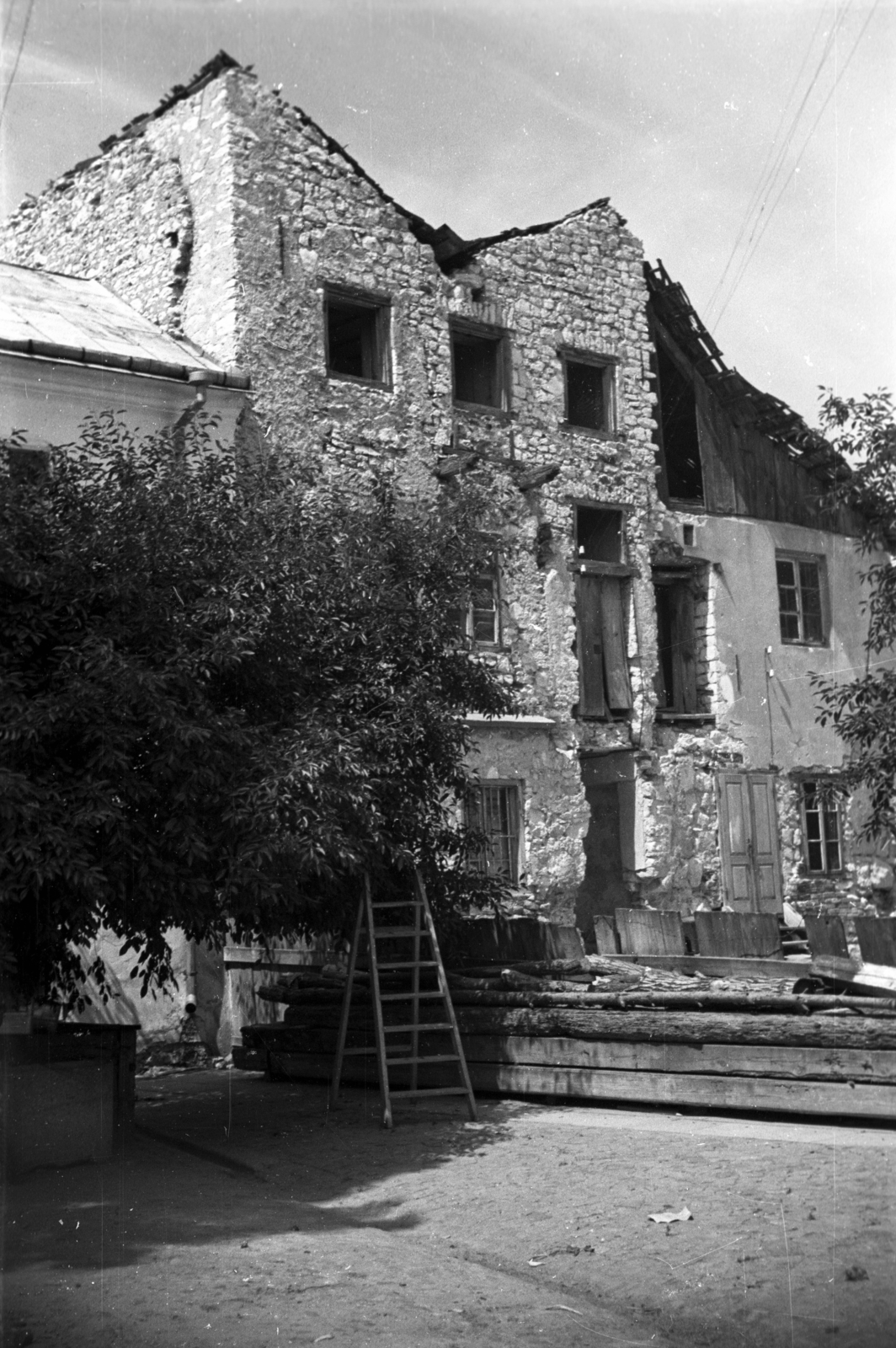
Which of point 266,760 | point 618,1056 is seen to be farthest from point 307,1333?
point 618,1056

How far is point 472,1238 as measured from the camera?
696 cm

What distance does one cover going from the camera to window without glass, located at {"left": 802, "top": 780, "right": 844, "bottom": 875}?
19.6 m

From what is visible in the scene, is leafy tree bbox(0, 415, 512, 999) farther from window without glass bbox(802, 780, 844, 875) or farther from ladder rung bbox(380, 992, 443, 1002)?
window without glass bbox(802, 780, 844, 875)

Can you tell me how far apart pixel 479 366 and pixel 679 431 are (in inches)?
137

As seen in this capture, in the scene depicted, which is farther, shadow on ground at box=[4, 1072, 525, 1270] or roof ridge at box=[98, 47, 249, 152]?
roof ridge at box=[98, 47, 249, 152]

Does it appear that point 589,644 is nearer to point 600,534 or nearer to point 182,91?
point 600,534

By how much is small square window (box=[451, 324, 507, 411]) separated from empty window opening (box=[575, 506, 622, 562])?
196 cm

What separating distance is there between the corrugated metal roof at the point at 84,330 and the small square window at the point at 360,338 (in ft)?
6.42

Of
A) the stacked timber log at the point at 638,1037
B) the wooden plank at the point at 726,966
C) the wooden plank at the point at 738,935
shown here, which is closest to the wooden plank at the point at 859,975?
the stacked timber log at the point at 638,1037

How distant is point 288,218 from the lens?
16094mm

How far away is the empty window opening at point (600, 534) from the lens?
18.6 meters

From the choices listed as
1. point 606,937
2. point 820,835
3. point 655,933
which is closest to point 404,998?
point 655,933

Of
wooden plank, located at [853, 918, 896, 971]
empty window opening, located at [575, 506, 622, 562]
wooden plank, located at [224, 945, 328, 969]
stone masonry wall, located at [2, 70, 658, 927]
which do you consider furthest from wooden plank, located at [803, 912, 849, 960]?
empty window opening, located at [575, 506, 622, 562]

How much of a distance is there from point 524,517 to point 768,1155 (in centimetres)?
1087
